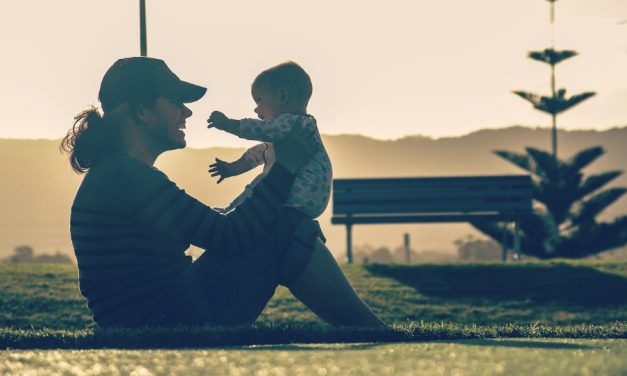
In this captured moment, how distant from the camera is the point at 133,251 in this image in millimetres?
4266

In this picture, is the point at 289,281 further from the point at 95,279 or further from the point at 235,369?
the point at 235,369

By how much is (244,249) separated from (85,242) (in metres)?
0.65

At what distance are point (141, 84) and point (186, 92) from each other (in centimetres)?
19

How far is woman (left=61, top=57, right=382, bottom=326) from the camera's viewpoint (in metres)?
4.21

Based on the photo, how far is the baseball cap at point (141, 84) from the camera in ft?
14.6

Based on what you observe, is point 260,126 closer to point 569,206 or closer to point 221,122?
point 221,122

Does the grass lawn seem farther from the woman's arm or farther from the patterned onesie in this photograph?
the woman's arm

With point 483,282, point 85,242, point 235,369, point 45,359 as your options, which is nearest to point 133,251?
point 85,242

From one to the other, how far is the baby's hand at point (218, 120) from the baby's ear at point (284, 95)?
1.03 feet

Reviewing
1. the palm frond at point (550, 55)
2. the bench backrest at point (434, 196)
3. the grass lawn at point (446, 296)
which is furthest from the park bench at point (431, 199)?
the palm frond at point (550, 55)

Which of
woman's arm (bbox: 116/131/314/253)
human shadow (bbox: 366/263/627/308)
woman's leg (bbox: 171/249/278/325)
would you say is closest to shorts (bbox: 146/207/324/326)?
woman's leg (bbox: 171/249/278/325)

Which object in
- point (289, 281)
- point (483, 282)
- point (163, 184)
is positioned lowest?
point (483, 282)

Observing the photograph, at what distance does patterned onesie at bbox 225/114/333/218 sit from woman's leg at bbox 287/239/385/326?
7.2 inches

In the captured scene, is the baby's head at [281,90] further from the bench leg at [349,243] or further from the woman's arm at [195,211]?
the bench leg at [349,243]
